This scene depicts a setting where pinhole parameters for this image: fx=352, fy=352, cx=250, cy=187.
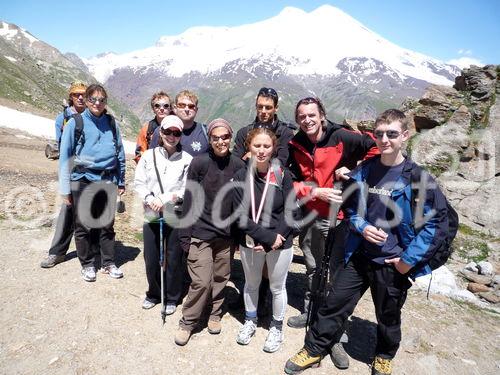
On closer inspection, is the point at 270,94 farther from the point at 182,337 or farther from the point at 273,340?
the point at 182,337

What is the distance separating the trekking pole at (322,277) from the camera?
18.2 ft

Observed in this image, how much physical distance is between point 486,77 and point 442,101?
78.8 inches

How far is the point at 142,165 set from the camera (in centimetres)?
580

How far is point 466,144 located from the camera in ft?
38.4

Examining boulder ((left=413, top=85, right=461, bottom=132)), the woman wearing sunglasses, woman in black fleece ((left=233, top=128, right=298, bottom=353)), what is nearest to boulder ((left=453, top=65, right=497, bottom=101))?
boulder ((left=413, top=85, right=461, bottom=132))

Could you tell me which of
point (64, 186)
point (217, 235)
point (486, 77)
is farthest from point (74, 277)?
point (486, 77)

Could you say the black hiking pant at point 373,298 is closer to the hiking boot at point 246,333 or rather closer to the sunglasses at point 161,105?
the hiking boot at point 246,333

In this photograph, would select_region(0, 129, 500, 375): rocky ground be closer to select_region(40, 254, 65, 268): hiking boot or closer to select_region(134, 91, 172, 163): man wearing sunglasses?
select_region(40, 254, 65, 268): hiking boot

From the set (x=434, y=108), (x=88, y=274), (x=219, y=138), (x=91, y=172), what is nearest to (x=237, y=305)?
(x=88, y=274)

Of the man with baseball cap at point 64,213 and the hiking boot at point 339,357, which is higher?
the man with baseball cap at point 64,213

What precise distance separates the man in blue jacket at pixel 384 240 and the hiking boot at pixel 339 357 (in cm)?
37

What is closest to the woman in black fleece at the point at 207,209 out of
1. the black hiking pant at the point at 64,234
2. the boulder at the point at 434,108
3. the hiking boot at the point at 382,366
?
the hiking boot at the point at 382,366

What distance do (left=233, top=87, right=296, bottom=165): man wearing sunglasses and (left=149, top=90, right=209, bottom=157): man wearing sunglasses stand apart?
708mm

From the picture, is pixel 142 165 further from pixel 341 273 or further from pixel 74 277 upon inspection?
pixel 341 273
